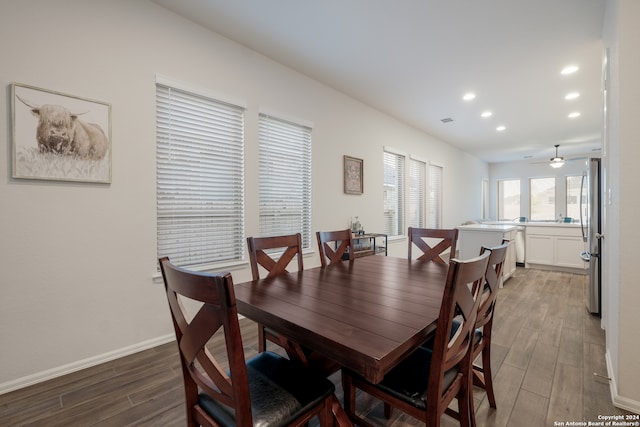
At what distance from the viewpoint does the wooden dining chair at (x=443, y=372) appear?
0.99m

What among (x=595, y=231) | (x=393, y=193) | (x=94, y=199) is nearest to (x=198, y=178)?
(x=94, y=199)

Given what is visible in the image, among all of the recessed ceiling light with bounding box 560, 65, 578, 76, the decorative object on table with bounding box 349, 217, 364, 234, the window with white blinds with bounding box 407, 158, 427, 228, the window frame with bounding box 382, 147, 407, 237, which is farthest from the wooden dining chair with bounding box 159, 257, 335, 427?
the window with white blinds with bounding box 407, 158, 427, 228

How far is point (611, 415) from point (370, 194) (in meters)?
3.53

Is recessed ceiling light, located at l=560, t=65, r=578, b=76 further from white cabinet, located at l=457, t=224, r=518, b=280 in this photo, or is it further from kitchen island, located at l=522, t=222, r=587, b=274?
kitchen island, located at l=522, t=222, r=587, b=274

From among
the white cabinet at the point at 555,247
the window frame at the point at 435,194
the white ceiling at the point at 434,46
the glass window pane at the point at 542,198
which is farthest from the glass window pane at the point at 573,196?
the window frame at the point at 435,194

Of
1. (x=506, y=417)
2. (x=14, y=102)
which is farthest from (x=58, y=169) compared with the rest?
(x=506, y=417)

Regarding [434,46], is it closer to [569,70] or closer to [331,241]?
[569,70]

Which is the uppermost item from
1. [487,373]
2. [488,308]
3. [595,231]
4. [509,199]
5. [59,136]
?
[59,136]

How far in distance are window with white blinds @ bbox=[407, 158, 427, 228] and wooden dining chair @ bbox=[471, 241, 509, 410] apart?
13.4ft

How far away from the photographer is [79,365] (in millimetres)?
2080

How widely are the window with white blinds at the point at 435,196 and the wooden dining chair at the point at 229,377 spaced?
19.4 ft

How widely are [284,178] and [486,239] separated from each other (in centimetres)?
332

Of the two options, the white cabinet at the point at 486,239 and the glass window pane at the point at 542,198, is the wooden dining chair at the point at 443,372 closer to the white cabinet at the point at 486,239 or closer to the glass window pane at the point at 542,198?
the white cabinet at the point at 486,239

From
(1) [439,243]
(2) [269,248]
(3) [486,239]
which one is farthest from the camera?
(3) [486,239]
